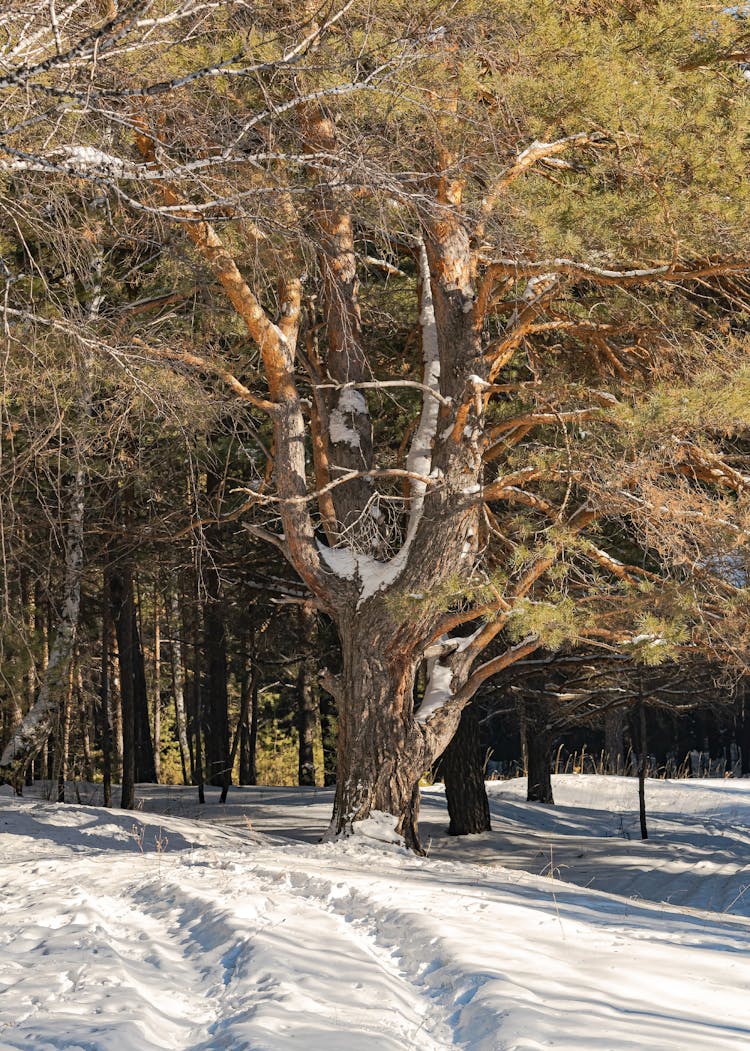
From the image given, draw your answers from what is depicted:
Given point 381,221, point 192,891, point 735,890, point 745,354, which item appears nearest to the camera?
point 192,891

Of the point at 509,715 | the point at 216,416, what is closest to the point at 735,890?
the point at 216,416

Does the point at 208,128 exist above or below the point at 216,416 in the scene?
above

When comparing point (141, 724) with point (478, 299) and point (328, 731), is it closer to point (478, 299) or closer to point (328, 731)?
point (328, 731)

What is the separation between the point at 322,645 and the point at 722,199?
26.4 feet

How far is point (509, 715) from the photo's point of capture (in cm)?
2098

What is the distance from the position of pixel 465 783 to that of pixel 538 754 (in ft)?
16.3

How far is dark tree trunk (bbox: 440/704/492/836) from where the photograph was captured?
492 inches

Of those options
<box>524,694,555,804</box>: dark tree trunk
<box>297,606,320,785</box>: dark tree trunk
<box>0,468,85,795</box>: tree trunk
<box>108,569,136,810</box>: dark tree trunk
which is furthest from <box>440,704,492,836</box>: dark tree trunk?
<box>0,468,85,795</box>: tree trunk

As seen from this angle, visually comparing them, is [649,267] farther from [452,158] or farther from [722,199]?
[452,158]

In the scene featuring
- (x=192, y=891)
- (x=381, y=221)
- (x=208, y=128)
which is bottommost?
(x=192, y=891)

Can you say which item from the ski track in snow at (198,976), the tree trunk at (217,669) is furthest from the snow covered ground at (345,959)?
the tree trunk at (217,669)

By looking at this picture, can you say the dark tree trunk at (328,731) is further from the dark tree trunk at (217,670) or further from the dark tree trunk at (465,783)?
the dark tree trunk at (465,783)

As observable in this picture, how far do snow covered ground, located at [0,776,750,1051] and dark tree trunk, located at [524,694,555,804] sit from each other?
27.9 feet

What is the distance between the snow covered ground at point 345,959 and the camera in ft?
10.8
